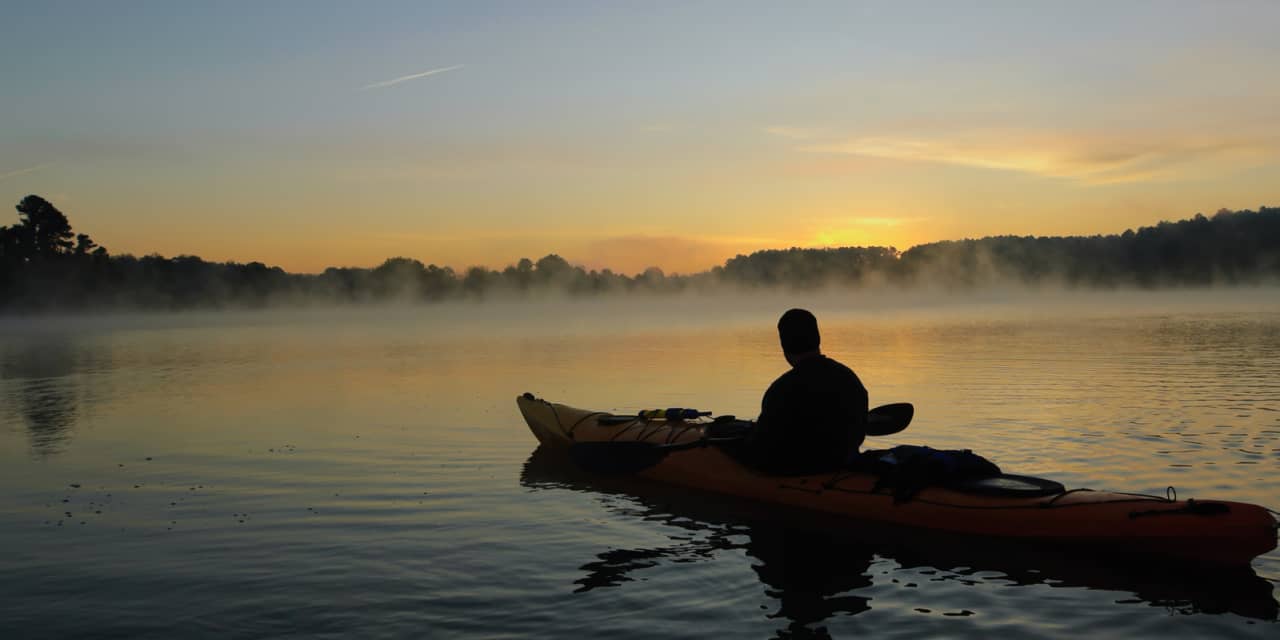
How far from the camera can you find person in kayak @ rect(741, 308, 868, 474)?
27.1 feet

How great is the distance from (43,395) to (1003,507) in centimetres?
2177

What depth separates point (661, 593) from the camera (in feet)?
22.1

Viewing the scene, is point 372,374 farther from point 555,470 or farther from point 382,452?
point 555,470

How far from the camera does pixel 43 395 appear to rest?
21.8m

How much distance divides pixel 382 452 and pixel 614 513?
479cm

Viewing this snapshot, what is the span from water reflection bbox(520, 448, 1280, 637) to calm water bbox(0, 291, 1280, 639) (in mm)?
30

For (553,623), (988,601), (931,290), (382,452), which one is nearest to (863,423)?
(988,601)

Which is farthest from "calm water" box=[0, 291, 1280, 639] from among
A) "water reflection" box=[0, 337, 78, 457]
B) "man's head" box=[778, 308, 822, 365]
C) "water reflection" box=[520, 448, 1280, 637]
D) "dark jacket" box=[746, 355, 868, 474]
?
"man's head" box=[778, 308, 822, 365]

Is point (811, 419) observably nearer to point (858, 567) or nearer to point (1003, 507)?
point (858, 567)

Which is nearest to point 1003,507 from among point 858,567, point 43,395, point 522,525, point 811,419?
point 858,567

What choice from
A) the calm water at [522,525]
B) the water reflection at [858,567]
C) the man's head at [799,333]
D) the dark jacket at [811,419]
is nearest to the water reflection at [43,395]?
the calm water at [522,525]

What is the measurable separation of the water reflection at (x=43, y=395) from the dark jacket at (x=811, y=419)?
34.6 feet

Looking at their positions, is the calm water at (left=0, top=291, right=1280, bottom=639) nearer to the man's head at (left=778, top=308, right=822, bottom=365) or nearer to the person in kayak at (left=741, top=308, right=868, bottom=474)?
the person in kayak at (left=741, top=308, right=868, bottom=474)

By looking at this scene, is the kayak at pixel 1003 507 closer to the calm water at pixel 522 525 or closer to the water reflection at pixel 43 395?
the calm water at pixel 522 525
